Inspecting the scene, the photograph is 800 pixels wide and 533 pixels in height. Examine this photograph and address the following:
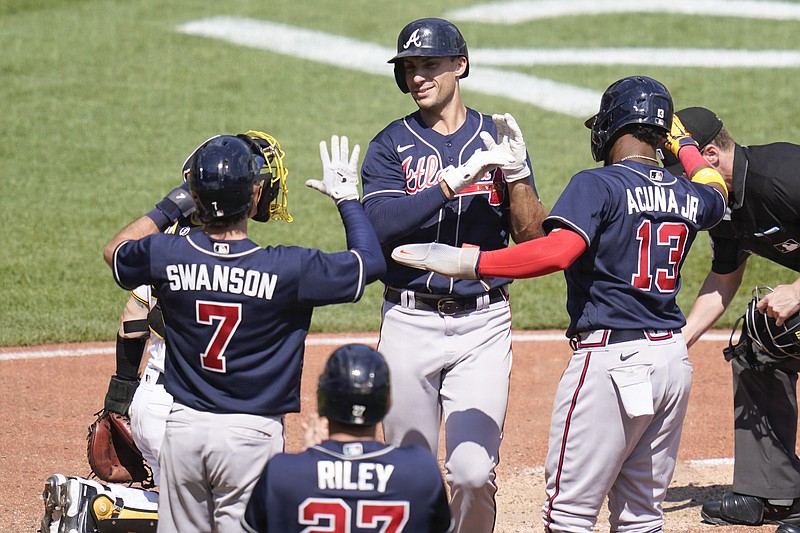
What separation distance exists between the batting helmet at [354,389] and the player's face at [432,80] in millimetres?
1826

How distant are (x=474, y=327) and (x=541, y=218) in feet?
1.77

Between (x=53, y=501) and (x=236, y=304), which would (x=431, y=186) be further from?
(x=53, y=501)

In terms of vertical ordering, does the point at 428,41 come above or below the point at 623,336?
above

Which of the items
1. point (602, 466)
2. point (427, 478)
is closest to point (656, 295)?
point (602, 466)

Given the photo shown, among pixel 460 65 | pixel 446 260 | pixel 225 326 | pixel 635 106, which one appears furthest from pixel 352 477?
pixel 460 65

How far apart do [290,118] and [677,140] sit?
31.2 feet

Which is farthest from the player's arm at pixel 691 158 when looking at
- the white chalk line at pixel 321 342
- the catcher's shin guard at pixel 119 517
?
the white chalk line at pixel 321 342

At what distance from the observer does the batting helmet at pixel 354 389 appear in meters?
3.16

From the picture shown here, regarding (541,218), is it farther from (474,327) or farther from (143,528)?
(143,528)

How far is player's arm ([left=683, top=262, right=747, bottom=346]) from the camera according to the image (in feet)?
18.1

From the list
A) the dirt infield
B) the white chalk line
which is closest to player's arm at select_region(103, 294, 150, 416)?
the dirt infield

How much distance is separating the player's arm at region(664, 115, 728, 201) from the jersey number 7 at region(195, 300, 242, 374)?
2022 mm

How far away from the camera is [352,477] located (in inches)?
122

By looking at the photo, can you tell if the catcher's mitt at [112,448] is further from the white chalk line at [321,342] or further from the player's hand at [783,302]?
the player's hand at [783,302]
